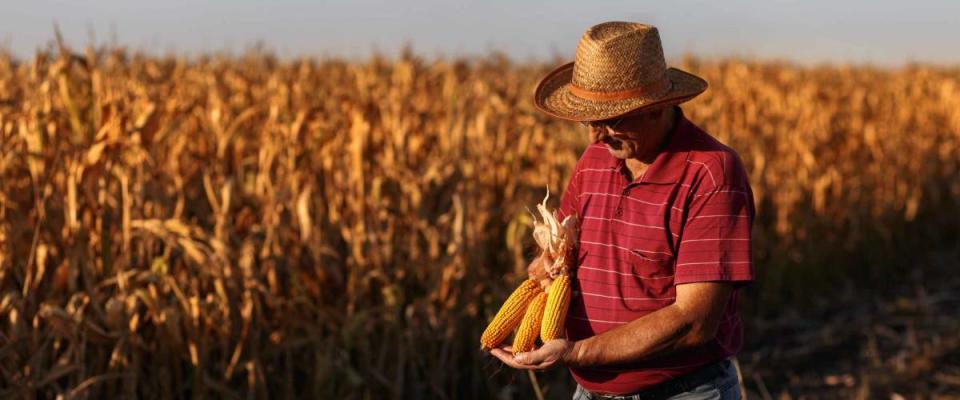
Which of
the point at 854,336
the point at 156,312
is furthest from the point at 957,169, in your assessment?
the point at 156,312

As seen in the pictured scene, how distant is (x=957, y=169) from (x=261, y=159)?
7.58 m

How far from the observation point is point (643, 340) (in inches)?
110

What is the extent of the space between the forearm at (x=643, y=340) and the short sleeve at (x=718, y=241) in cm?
10

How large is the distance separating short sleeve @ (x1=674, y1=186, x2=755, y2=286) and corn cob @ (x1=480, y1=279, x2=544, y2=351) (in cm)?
45

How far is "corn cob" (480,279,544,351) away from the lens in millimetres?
3002

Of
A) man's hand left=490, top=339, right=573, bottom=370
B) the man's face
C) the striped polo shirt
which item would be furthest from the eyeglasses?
man's hand left=490, top=339, right=573, bottom=370

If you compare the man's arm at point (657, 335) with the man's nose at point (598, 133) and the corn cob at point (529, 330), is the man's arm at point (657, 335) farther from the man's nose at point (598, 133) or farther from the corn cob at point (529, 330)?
the man's nose at point (598, 133)

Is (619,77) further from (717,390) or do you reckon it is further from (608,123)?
(717,390)

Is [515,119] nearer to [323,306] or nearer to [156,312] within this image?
[323,306]

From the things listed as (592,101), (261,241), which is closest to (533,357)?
(592,101)

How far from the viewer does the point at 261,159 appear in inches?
238

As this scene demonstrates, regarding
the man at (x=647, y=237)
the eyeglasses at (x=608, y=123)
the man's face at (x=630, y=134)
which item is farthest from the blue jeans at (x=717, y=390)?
the eyeglasses at (x=608, y=123)

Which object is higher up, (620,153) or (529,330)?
(620,153)

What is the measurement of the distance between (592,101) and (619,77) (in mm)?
85
